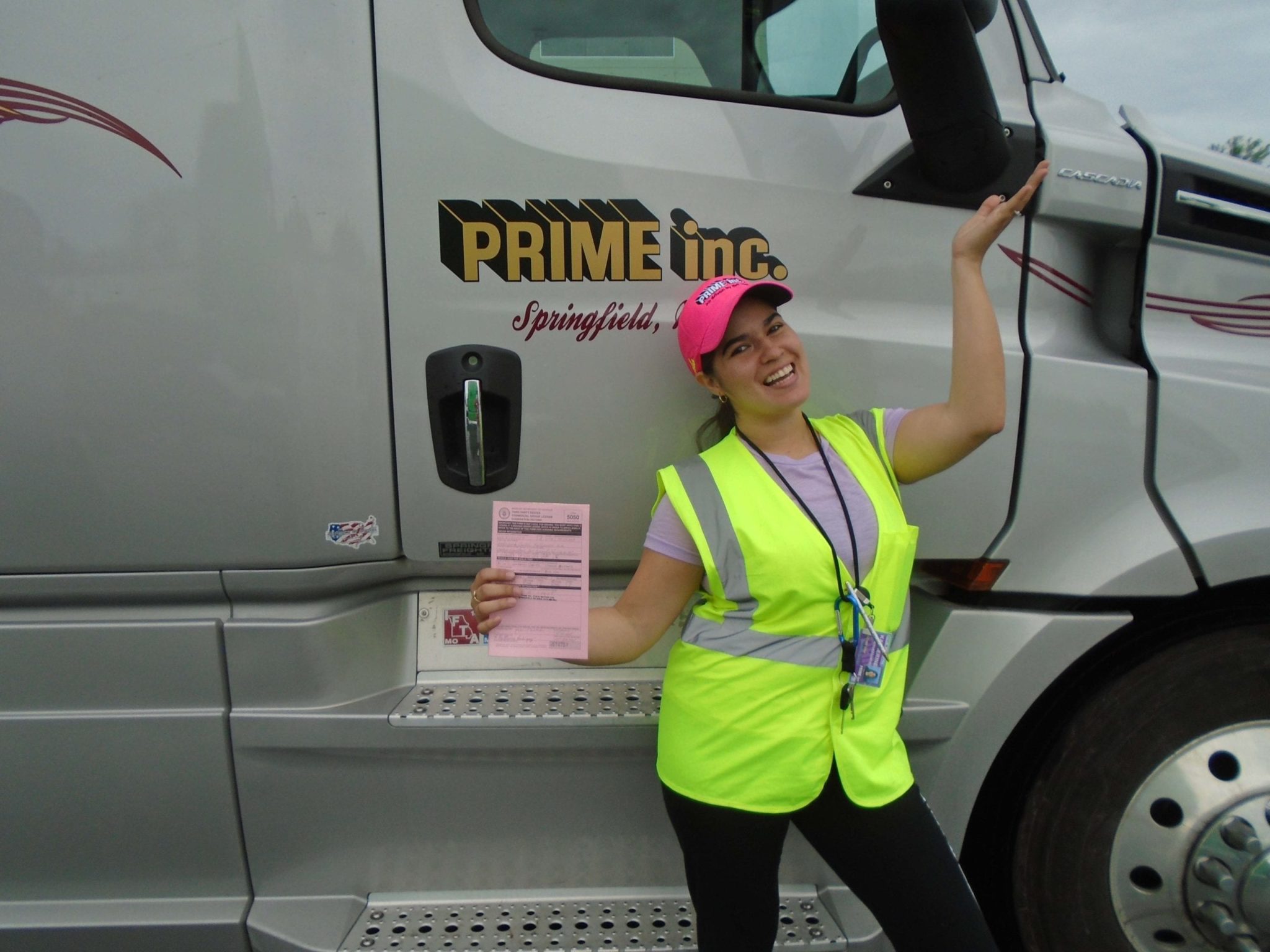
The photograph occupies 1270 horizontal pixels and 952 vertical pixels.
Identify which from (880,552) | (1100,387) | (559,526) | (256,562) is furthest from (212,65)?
(1100,387)

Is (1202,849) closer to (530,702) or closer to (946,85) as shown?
Answer: (530,702)

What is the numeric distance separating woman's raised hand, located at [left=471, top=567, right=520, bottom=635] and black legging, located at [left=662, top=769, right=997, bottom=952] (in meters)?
0.44

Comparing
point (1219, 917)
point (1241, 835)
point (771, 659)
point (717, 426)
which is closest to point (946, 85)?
point (717, 426)

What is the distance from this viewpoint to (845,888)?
1.76 meters

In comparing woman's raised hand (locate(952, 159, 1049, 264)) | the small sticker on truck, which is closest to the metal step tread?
the small sticker on truck

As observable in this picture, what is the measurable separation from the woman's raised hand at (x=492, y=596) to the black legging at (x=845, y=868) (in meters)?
0.44

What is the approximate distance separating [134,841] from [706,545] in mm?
1314

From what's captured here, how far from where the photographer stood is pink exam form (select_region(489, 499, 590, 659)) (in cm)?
135

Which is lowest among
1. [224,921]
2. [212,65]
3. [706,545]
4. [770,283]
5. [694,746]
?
[224,921]

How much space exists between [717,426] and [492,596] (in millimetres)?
552

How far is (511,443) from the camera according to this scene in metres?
1.60

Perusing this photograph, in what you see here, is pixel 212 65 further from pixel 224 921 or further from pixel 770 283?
pixel 224 921

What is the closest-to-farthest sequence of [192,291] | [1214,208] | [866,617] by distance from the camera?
[866,617] → [192,291] → [1214,208]

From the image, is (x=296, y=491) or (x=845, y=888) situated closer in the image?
(x=296, y=491)
